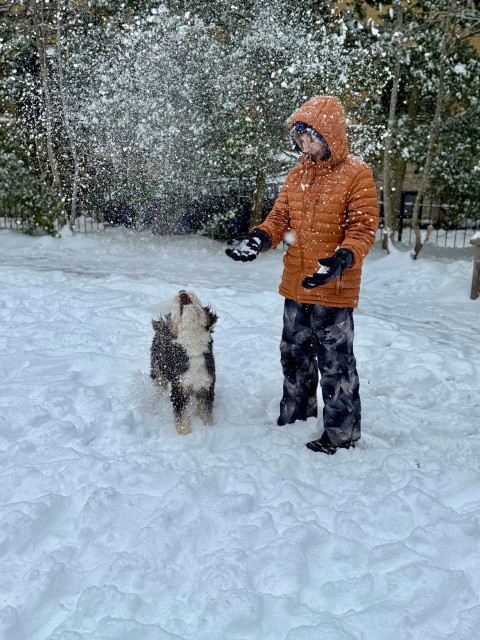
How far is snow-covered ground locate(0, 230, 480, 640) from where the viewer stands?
231 centimetres

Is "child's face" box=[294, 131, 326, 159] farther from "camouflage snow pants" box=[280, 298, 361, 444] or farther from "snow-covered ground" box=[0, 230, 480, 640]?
"snow-covered ground" box=[0, 230, 480, 640]

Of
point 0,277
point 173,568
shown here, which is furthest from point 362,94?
point 173,568

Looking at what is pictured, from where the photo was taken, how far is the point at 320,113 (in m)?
3.14

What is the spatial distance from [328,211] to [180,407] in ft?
4.98

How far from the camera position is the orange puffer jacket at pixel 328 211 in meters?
3.17

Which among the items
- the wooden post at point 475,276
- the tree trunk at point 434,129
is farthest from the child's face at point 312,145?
the tree trunk at point 434,129

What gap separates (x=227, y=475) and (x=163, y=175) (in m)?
8.92

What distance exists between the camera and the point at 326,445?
11.8 ft

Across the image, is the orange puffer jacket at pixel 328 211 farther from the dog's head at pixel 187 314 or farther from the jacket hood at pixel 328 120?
the dog's head at pixel 187 314

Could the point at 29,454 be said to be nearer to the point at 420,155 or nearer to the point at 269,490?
the point at 269,490

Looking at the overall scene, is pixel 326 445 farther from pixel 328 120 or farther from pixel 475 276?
pixel 475 276

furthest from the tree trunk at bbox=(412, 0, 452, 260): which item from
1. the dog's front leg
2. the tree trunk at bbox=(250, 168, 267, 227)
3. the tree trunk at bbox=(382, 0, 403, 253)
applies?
the dog's front leg

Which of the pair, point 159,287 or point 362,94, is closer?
point 159,287

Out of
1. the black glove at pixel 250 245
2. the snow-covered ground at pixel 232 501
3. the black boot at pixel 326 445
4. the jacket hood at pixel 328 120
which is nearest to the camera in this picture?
the snow-covered ground at pixel 232 501
